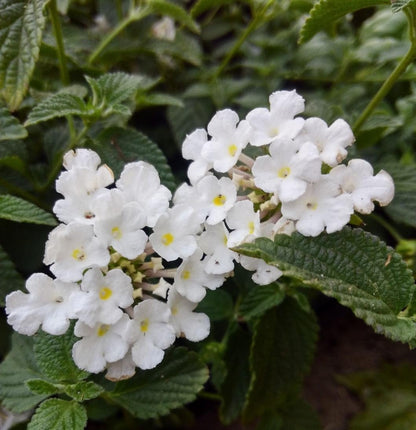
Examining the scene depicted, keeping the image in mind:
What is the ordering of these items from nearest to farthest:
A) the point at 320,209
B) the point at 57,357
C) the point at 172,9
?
the point at 320,209, the point at 57,357, the point at 172,9

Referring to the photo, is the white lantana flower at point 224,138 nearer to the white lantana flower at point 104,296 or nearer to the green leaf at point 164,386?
the white lantana flower at point 104,296

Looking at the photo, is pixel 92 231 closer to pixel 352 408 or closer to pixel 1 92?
pixel 1 92

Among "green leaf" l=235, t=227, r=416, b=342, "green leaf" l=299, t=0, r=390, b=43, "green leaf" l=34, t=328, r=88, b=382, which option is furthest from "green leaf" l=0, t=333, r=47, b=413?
"green leaf" l=299, t=0, r=390, b=43

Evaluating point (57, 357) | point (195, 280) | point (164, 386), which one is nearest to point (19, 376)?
point (57, 357)

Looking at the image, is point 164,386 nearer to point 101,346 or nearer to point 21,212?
point 101,346

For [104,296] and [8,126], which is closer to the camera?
[104,296]

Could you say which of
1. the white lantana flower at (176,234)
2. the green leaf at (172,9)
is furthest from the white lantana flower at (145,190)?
the green leaf at (172,9)
